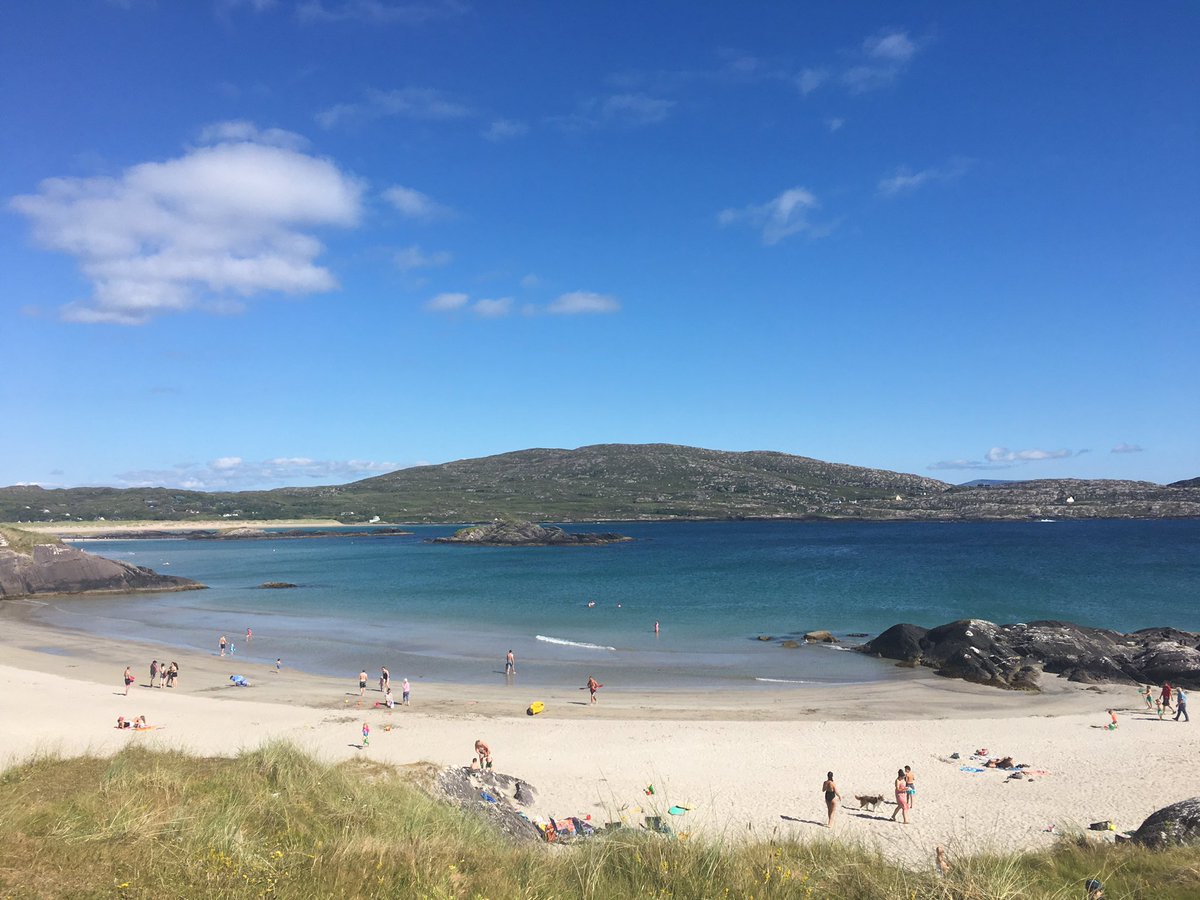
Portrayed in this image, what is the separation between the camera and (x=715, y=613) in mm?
49375

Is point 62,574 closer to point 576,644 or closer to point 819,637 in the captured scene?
point 576,644

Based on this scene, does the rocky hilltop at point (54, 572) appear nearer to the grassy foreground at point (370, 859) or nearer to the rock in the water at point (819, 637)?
the rock in the water at point (819, 637)

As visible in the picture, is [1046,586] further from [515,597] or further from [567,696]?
[567,696]

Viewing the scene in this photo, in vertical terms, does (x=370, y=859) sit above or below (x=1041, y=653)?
above

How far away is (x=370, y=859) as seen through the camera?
751 cm

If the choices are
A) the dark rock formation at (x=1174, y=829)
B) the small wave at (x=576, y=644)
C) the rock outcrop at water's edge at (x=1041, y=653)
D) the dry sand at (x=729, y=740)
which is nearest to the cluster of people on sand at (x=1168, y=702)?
the dry sand at (x=729, y=740)

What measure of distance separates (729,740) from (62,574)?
6184cm

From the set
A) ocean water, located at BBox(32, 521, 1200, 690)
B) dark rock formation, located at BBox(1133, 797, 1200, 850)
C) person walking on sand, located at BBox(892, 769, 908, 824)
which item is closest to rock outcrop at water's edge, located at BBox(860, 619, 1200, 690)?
ocean water, located at BBox(32, 521, 1200, 690)

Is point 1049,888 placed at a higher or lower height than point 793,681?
higher

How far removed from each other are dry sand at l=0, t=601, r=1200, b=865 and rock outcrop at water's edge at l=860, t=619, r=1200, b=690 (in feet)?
5.14

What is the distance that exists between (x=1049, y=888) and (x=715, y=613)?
41.4m

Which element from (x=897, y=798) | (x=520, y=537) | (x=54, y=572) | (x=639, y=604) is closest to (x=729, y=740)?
(x=897, y=798)

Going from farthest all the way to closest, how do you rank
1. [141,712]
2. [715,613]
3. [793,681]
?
[715,613] → [793,681] → [141,712]

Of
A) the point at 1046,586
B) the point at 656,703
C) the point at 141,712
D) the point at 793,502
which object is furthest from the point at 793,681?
the point at 793,502
